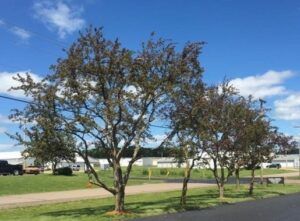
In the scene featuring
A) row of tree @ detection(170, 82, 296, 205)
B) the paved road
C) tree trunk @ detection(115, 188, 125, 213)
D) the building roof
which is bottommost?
the paved road

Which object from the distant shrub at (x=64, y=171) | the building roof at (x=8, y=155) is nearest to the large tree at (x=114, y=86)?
the distant shrub at (x=64, y=171)

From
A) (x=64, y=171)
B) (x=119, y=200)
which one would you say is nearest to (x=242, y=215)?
(x=119, y=200)

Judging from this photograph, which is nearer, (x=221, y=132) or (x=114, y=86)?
(x=114, y=86)

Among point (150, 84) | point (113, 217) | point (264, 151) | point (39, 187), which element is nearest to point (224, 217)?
point (113, 217)

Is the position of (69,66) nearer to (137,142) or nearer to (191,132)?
(137,142)

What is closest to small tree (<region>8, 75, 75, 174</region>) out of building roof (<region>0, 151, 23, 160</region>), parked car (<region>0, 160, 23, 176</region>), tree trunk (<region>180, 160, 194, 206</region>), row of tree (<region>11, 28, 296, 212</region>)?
row of tree (<region>11, 28, 296, 212</region>)

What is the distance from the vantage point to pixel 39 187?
3950cm

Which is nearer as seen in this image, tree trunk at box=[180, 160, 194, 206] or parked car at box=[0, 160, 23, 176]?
tree trunk at box=[180, 160, 194, 206]

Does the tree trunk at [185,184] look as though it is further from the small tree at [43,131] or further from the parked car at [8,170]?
the parked car at [8,170]

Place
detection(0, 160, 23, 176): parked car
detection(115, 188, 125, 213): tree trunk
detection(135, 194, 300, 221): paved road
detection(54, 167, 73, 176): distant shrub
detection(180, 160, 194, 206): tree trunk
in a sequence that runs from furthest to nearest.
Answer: detection(0, 160, 23, 176): parked car, detection(54, 167, 73, 176): distant shrub, detection(180, 160, 194, 206): tree trunk, detection(115, 188, 125, 213): tree trunk, detection(135, 194, 300, 221): paved road

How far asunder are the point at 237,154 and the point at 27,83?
15427 millimetres

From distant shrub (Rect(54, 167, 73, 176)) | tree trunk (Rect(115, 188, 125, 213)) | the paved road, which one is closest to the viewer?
the paved road

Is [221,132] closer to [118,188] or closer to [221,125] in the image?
[221,125]

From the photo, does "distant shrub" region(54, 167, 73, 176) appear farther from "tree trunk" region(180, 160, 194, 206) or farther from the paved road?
the paved road
